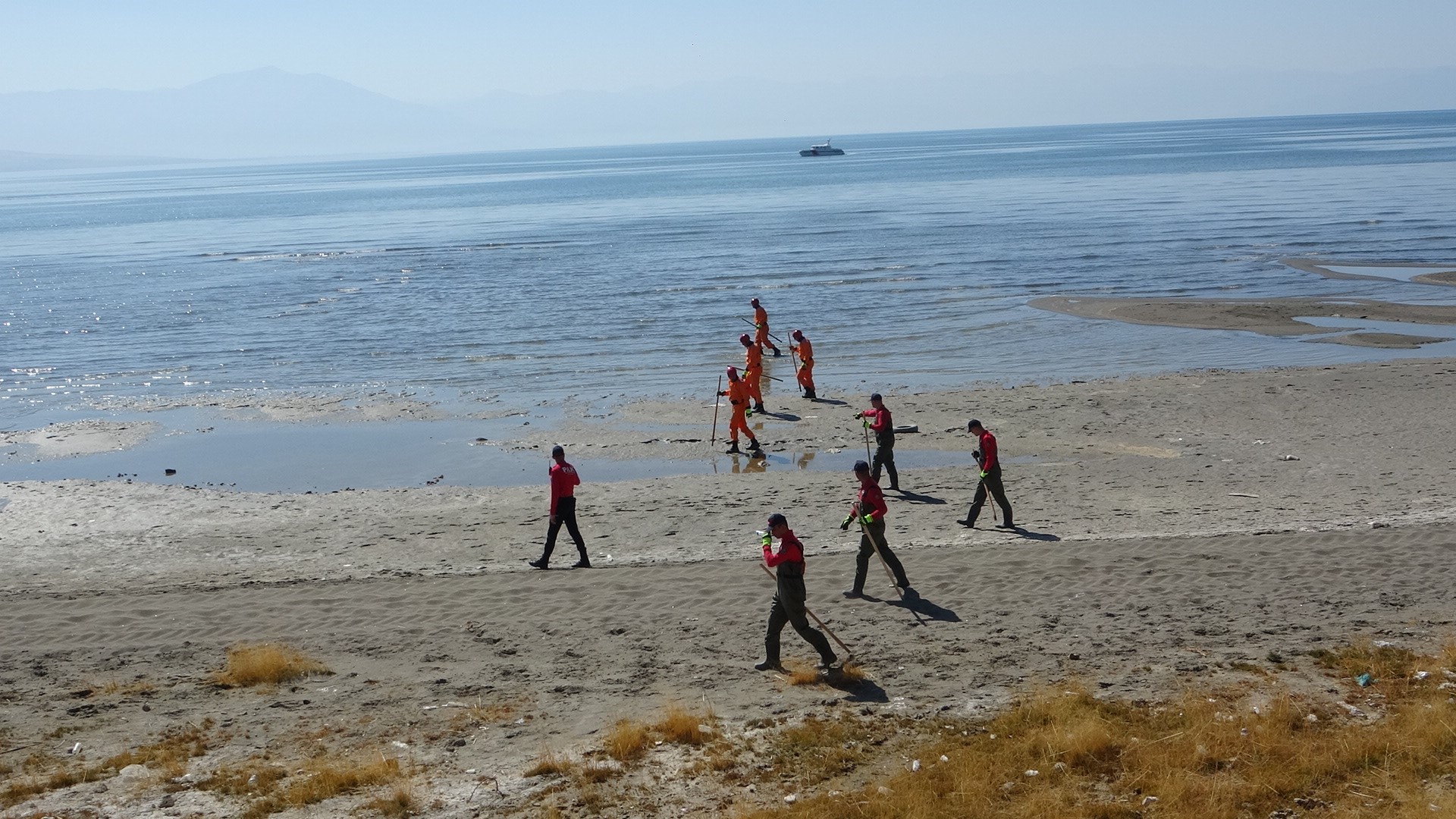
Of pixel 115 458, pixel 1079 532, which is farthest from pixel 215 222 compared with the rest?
pixel 1079 532

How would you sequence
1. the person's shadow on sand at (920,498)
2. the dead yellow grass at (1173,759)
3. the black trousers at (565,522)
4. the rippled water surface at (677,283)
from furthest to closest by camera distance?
the rippled water surface at (677,283)
the person's shadow on sand at (920,498)
the black trousers at (565,522)
the dead yellow grass at (1173,759)

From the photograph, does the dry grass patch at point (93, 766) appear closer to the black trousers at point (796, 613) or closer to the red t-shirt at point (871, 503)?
the black trousers at point (796, 613)

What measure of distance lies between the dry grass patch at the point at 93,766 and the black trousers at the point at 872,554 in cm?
614

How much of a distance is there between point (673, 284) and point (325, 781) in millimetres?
36889

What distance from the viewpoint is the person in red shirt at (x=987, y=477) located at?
13977 millimetres

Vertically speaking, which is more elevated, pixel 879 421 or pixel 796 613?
pixel 879 421

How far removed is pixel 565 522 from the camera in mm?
13781

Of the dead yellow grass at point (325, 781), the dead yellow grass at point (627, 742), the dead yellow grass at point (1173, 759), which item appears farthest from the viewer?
the dead yellow grass at point (627, 742)

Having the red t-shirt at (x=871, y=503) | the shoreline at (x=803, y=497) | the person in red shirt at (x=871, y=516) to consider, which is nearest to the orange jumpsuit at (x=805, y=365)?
the shoreline at (x=803, y=497)

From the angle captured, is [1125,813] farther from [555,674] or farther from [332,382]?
[332,382]

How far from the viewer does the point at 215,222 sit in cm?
9481

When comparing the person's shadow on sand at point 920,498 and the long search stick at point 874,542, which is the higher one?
the long search stick at point 874,542

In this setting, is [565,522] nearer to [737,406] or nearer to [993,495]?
[993,495]

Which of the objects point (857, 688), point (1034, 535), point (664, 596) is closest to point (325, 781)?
point (857, 688)
